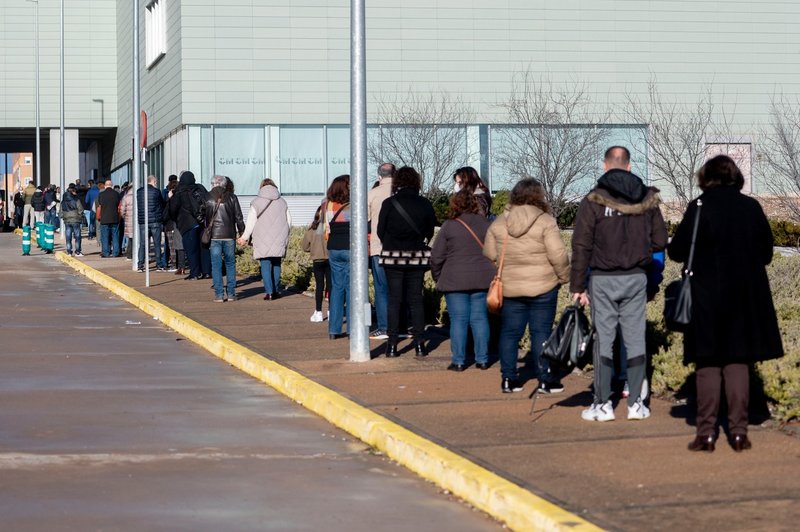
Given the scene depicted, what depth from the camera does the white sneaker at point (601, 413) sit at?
9.56 metres

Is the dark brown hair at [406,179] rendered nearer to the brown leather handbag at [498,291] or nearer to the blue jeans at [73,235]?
the brown leather handbag at [498,291]

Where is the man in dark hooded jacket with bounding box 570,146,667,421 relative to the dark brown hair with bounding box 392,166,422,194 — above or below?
below

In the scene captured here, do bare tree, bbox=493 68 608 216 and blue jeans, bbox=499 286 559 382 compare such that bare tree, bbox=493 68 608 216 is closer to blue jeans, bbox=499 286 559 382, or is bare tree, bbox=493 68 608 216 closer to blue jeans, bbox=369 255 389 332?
blue jeans, bbox=369 255 389 332

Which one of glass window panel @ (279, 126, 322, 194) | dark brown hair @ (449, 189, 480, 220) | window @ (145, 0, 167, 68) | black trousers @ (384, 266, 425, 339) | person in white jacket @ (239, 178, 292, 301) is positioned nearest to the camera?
dark brown hair @ (449, 189, 480, 220)

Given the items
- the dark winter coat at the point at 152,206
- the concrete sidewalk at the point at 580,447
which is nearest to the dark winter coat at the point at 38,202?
the dark winter coat at the point at 152,206

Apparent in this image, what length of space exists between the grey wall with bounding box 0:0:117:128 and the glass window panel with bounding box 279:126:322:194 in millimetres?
17587

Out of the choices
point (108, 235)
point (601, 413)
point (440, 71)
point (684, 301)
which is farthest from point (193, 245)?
point (440, 71)

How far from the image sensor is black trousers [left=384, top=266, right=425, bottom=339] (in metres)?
13.5

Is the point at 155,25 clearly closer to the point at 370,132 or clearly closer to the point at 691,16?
the point at 370,132

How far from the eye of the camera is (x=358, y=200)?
42.6ft

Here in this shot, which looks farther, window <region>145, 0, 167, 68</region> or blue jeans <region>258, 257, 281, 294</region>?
window <region>145, 0, 167, 68</region>

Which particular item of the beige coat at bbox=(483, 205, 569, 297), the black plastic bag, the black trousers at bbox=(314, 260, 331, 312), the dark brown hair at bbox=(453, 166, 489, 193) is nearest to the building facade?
the black trousers at bbox=(314, 260, 331, 312)

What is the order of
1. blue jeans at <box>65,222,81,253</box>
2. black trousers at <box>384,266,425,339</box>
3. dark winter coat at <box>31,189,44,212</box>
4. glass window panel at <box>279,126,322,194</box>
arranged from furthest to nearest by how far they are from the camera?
glass window panel at <box>279,126,322,194</box>, dark winter coat at <box>31,189,44,212</box>, blue jeans at <box>65,222,81,253</box>, black trousers at <box>384,266,425,339</box>

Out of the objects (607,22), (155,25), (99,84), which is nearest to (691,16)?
(607,22)
